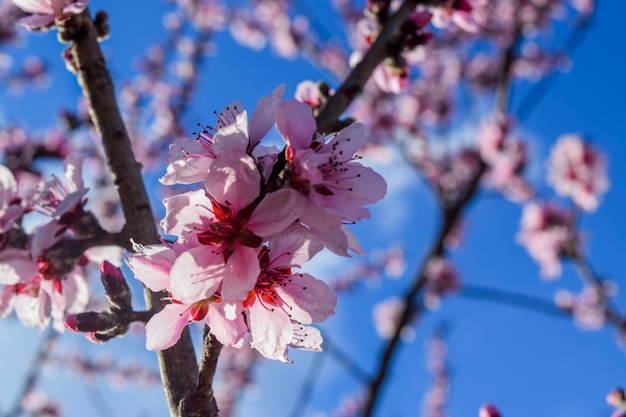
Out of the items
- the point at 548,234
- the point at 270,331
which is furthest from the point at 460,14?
the point at 548,234

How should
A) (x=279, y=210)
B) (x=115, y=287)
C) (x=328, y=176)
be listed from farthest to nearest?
(x=115, y=287)
(x=328, y=176)
(x=279, y=210)

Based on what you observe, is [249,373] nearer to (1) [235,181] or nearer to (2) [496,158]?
(2) [496,158]

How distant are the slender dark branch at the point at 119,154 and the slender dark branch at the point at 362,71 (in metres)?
0.56

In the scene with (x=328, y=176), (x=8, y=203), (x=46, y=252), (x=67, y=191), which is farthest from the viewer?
(x=67, y=191)

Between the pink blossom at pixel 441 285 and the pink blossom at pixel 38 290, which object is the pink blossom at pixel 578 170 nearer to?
the pink blossom at pixel 441 285

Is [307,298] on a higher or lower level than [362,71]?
lower

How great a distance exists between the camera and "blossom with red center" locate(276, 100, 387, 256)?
928 millimetres

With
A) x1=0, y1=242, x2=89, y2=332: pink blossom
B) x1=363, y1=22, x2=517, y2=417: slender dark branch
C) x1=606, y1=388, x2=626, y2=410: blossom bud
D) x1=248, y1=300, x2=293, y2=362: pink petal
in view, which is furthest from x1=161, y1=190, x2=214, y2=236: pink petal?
x1=363, y1=22, x2=517, y2=417: slender dark branch

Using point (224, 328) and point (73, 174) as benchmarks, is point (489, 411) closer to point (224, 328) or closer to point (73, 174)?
point (224, 328)

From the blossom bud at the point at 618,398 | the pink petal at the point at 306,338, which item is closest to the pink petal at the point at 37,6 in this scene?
the pink petal at the point at 306,338

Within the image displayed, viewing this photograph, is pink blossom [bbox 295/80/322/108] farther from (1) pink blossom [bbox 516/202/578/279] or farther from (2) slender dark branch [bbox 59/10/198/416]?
(1) pink blossom [bbox 516/202/578/279]

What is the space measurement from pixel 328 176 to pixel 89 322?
0.66m

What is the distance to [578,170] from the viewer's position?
5996 millimetres

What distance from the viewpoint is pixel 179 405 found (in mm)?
1058
